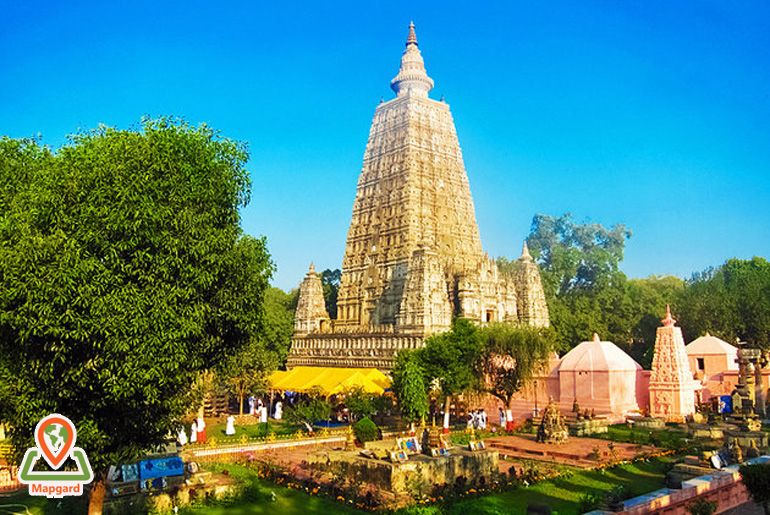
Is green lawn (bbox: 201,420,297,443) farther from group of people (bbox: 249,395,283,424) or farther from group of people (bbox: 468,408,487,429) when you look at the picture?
group of people (bbox: 468,408,487,429)

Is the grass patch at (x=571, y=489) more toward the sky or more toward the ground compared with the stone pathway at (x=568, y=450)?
more toward the ground

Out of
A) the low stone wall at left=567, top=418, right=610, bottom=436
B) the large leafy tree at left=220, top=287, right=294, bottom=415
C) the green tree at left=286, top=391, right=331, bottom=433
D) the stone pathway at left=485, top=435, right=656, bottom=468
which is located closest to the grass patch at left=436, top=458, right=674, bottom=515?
the stone pathway at left=485, top=435, right=656, bottom=468

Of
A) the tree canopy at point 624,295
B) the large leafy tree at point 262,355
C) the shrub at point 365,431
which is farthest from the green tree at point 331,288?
the shrub at point 365,431

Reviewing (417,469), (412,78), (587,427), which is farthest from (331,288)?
(417,469)

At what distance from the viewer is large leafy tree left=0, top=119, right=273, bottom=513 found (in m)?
11.2

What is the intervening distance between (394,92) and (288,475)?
4938cm

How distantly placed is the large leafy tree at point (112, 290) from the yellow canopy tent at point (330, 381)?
2391 centimetres

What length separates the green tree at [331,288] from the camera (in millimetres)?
→ 66919

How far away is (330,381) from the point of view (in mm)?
38375

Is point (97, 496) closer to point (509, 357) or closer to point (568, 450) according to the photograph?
point (568, 450)

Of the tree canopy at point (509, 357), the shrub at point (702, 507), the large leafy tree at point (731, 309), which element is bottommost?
the shrub at point (702, 507)

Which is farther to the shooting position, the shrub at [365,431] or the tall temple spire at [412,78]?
the tall temple spire at [412,78]

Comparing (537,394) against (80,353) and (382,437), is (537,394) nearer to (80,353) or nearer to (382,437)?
(382,437)

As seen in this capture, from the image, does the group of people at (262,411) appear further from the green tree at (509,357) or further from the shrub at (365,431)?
the green tree at (509,357)
